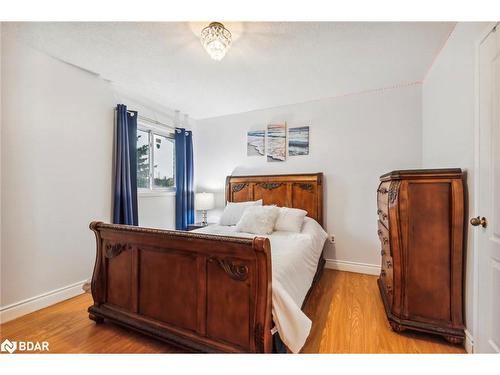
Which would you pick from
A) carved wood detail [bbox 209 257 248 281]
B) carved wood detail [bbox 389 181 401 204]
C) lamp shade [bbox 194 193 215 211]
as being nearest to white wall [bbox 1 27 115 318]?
lamp shade [bbox 194 193 215 211]

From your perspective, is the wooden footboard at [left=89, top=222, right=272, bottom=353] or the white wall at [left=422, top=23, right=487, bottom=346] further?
the white wall at [left=422, top=23, right=487, bottom=346]

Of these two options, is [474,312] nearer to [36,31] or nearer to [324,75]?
[324,75]

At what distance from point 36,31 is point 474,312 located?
385 centimetres

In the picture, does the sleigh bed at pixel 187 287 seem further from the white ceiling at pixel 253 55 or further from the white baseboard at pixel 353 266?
the white baseboard at pixel 353 266

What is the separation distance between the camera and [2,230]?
1896 millimetres

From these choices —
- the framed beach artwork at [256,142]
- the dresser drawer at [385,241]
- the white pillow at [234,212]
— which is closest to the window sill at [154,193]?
the white pillow at [234,212]

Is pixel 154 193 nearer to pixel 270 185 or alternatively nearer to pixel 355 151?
pixel 270 185

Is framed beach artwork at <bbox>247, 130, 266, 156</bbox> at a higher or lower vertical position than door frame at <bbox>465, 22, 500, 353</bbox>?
higher

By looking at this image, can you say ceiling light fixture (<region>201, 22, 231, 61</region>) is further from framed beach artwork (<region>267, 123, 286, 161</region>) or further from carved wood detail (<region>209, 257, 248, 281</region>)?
framed beach artwork (<region>267, 123, 286, 161</region>)

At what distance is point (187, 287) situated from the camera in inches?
58.2

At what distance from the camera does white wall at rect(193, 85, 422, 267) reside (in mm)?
2801

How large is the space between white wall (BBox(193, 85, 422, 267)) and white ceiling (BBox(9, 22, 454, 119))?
254 mm

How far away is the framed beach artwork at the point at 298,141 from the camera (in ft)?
11.0
